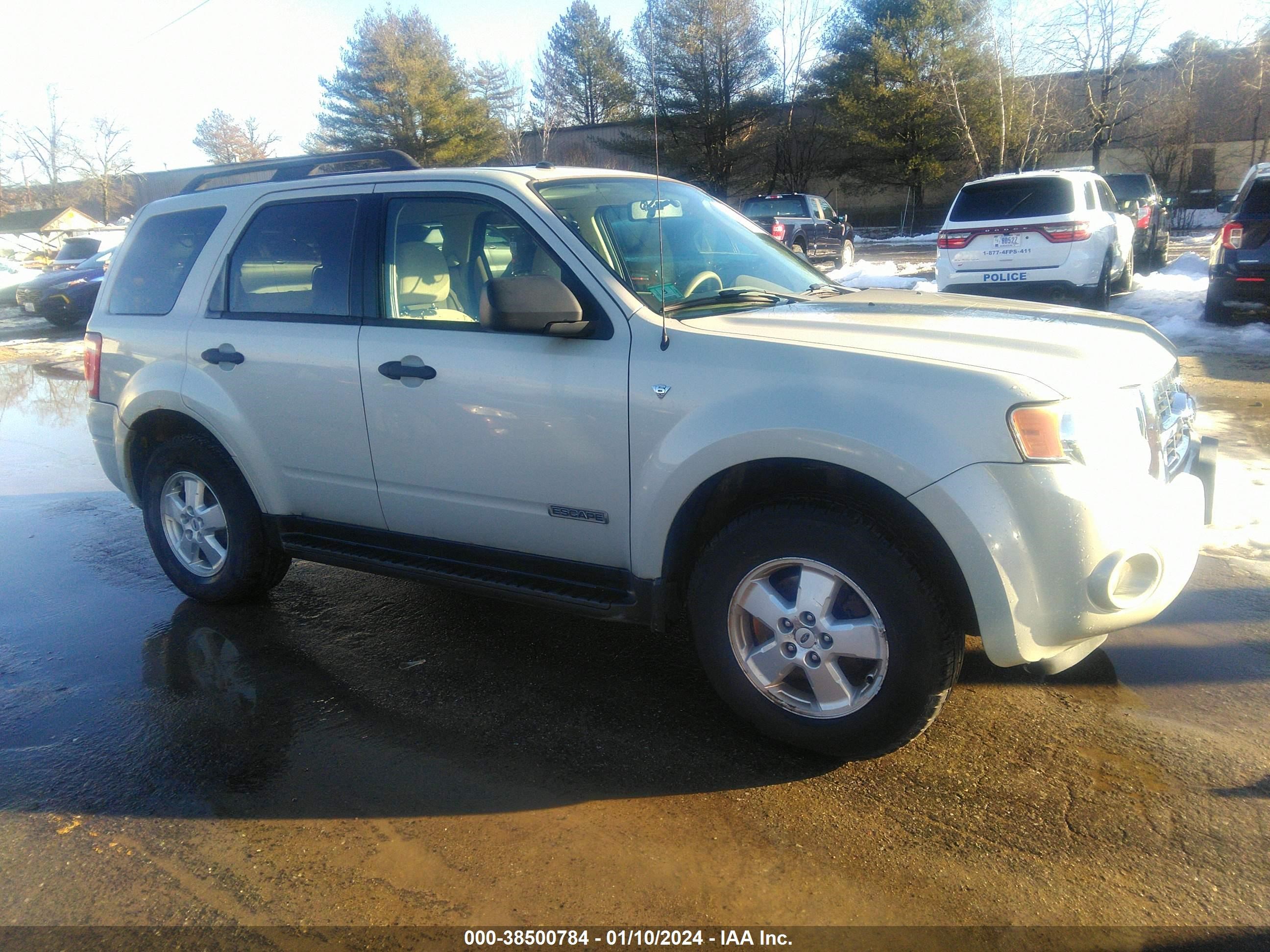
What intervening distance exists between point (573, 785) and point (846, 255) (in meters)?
19.7

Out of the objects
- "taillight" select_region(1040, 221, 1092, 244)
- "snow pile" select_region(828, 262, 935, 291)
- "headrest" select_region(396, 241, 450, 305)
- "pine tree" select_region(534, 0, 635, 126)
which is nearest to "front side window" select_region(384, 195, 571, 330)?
"headrest" select_region(396, 241, 450, 305)

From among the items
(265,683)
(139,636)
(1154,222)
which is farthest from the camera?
(1154,222)

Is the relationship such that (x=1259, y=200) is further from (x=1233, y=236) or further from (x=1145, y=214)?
(x=1145, y=214)

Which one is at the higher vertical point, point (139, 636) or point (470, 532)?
point (470, 532)

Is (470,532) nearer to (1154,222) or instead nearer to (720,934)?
(720,934)

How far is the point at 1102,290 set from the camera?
11023 mm

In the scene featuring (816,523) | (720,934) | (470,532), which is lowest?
(720,934)

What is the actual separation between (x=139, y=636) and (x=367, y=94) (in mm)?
45116

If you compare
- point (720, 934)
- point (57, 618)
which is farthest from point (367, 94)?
point (720, 934)

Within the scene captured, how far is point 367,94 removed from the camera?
44.4 metres

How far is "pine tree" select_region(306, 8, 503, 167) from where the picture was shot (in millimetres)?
40719

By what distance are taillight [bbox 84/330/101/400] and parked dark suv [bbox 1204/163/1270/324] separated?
10.9m

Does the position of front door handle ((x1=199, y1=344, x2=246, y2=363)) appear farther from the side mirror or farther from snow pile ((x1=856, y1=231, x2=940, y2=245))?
snow pile ((x1=856, y1=231, x2=940, y2=245))

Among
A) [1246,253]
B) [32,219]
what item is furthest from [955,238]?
[32,219]
